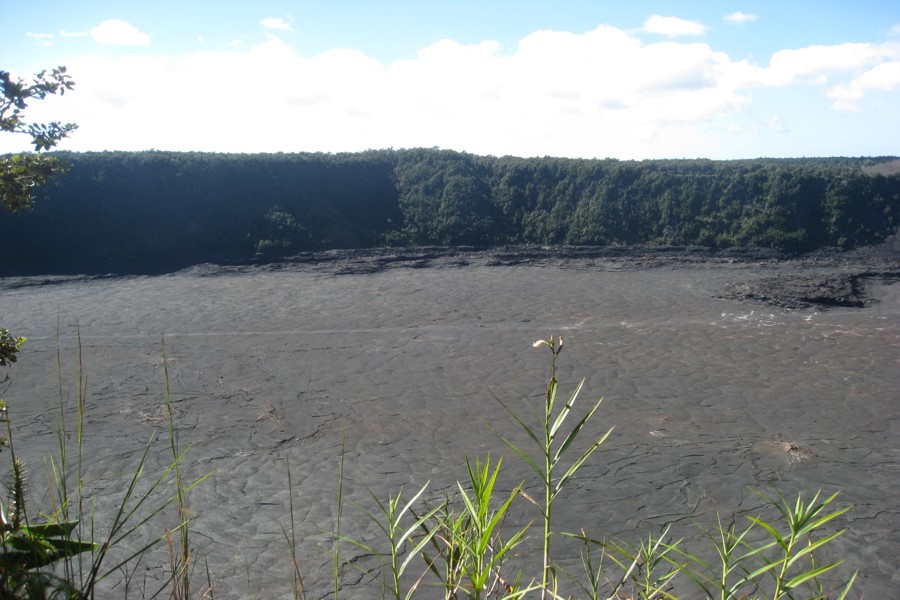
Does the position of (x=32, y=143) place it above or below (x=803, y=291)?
above

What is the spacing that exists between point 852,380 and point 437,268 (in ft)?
35.4

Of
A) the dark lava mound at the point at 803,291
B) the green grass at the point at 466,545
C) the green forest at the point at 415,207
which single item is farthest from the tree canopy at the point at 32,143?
the green forest at the point at 415,207

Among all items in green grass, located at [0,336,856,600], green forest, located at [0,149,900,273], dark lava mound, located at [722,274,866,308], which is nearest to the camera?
green grass, located at [0,336,856,600]

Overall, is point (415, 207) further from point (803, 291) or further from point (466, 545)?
point (466, 545)

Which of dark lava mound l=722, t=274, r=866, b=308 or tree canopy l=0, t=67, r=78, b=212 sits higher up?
tree canopy l=0, t=67, r=78, b=212

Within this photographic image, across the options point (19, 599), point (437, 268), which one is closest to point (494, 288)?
point (437, 268)

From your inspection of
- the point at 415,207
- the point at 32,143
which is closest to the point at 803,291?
the point at 415,207

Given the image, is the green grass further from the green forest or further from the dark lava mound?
the green forest

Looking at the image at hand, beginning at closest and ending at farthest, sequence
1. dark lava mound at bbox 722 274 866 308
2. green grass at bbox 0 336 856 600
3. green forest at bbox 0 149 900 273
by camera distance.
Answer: green grass at bbox 0 336 856 600, dark lava mound at bbox 722 274 866 308, green forest at bbox 0 149 900 273

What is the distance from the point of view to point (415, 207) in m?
23.6

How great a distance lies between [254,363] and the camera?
11492 millimetres

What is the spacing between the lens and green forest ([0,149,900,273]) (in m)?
20.8

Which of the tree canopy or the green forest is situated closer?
the tree canopy

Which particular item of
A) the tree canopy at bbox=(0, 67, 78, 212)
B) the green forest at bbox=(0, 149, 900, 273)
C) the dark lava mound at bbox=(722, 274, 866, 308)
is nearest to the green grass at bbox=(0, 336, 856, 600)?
the tree canopy at bbox=(0, 67, 78, 212)
